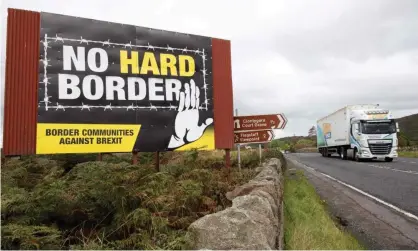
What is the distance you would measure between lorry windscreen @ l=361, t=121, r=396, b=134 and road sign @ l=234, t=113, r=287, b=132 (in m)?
17.1

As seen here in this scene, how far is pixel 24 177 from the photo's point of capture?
480 centimetres

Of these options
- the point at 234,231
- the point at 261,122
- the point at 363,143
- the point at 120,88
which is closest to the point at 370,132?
the point at 363,143

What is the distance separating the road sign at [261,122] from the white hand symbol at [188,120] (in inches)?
58.1

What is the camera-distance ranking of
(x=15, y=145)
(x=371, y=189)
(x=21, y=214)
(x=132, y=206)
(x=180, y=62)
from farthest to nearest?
(x=371, y=189) < (x=180, y=62) < (x=15, y=145) < (x=132, y=206) < (x=21, y=214)

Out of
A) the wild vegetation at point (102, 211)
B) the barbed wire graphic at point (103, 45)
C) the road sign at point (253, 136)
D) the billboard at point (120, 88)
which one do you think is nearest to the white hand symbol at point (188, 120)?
the billboard at point (120, 88)

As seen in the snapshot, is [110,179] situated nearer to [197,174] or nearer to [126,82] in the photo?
[197,174]

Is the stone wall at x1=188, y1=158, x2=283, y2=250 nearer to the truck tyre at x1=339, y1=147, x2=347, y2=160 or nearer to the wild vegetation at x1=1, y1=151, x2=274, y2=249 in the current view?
the wild vegetation at x1=1, y1=151, x2=274, y2=249

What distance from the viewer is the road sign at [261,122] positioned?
9.92m

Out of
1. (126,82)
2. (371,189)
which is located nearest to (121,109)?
(126,82)

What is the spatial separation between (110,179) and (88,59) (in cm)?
461

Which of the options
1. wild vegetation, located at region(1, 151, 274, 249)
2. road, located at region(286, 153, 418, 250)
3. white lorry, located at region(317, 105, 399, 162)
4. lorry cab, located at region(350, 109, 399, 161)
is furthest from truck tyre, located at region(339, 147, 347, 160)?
wild vegetation, located at region(1, 151, 274, 249)

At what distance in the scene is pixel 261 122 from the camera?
998 centimetres

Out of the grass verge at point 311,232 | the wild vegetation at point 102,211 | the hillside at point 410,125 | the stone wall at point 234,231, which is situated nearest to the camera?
the stone wall at point 234,231

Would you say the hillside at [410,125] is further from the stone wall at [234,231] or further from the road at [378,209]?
the stone wall at [234,231]
